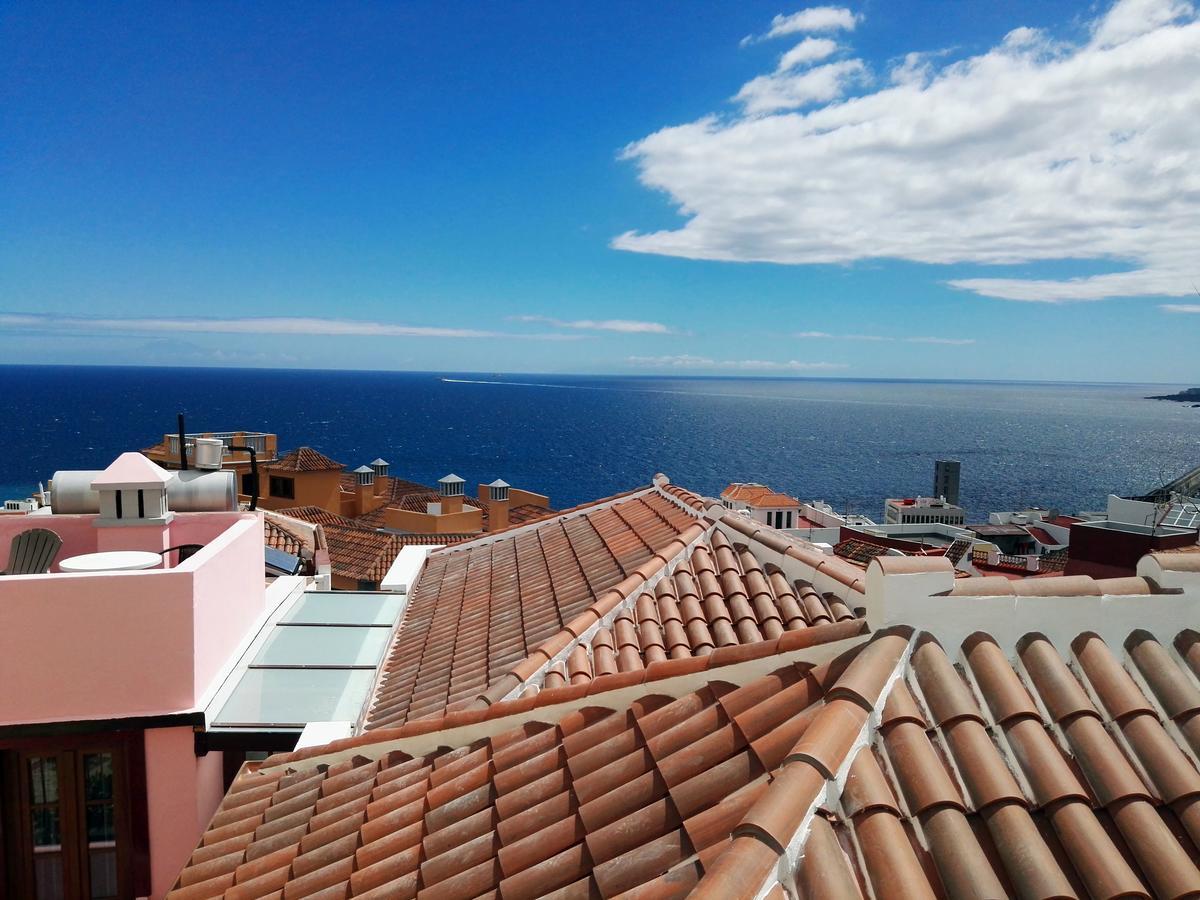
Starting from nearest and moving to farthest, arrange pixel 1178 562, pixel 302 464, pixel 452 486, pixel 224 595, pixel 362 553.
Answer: pixel 1178 562, pixel 224 595, pixel 362 553, pixel 302 464, pixel 452 486

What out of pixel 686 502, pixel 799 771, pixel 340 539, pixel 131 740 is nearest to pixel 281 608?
pixel 131 740

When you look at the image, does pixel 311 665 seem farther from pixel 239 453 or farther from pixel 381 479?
pixel 381 479

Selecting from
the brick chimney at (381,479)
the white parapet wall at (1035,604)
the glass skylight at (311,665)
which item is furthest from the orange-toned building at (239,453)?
the white parapet wall at (1035,604)

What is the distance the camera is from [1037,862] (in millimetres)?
2578

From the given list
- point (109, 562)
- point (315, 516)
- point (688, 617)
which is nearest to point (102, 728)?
point (109, 562)

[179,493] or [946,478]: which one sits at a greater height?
[179,493]

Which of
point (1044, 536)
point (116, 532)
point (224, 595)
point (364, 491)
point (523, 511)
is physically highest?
point (116, 532)

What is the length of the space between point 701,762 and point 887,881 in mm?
997

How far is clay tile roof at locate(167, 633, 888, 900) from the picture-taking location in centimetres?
295

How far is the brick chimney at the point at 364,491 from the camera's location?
4847 cm

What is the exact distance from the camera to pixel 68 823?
646 centimetres

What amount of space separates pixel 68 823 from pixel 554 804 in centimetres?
524

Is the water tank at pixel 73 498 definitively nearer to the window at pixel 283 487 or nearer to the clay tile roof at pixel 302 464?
the clay tile roof at pixel 302 464

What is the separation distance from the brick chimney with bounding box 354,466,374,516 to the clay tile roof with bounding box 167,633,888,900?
147 feet
